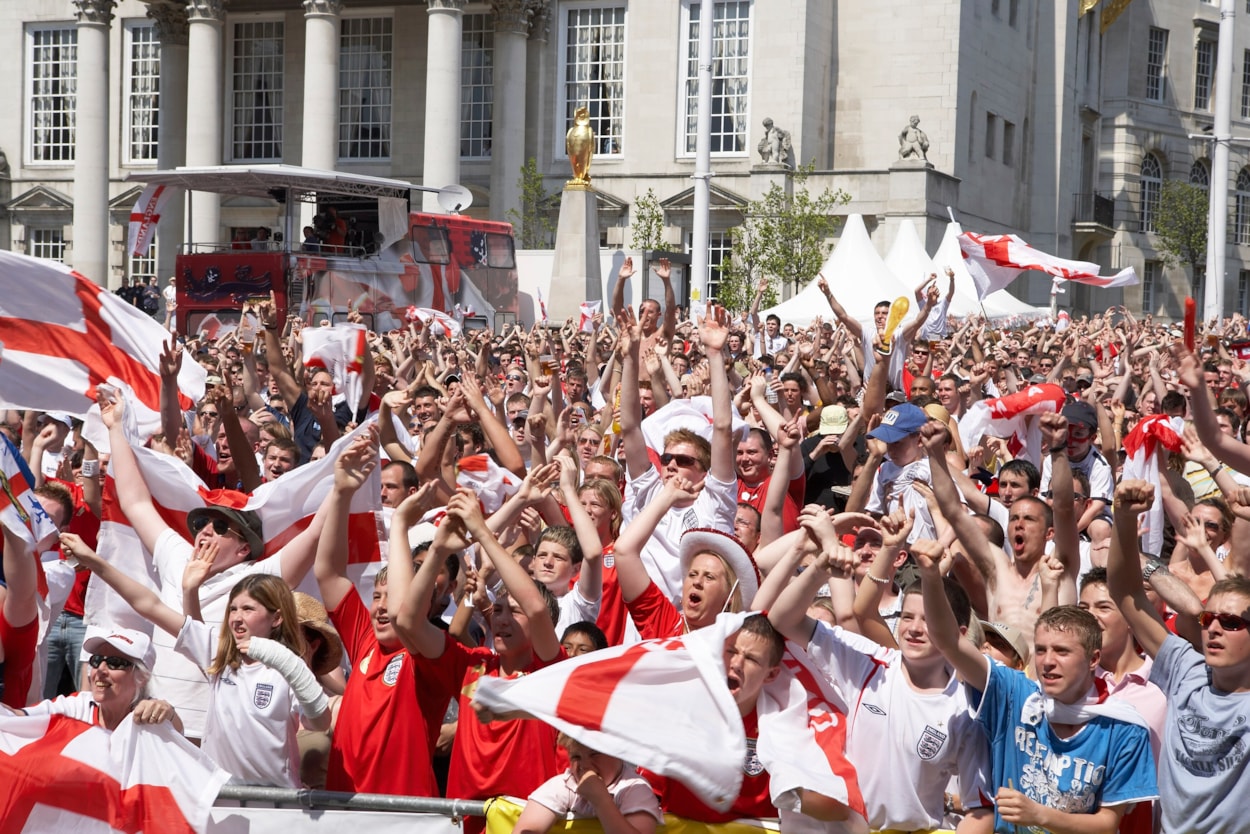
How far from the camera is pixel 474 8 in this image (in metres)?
47.4

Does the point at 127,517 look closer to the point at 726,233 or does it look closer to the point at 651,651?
the point at 651,651

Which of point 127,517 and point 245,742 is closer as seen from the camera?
point 245,742

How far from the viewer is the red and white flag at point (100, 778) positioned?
530 cm

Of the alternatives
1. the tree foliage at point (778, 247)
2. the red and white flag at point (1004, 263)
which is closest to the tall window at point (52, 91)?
the tree foliage at point (778, 247)

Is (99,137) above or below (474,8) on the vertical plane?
below

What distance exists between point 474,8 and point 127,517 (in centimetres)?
4214

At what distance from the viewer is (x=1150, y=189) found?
62.5m

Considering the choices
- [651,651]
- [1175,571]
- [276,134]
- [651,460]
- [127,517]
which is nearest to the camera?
[651,651]

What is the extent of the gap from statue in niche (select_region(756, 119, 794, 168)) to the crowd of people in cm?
3325

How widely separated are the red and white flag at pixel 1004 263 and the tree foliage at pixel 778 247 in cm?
1459

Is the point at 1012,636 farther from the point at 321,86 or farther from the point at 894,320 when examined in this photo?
the point at 321,86

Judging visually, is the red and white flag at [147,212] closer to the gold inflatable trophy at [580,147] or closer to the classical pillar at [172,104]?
the gold inflatable trophy at [580,147]

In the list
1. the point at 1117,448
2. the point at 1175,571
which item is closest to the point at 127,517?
the point at 1175,571

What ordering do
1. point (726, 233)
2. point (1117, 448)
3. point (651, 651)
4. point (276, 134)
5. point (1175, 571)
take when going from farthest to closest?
point (276, 134), point (726, 233), point (1117, 448), point (1175, 571), point (651, 651)
